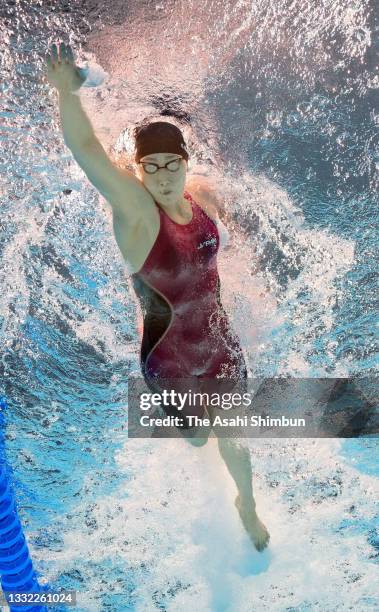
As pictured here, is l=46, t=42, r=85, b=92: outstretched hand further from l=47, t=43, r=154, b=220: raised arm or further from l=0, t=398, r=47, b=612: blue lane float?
l=0, t=398, r=47, b=612: blue lane float

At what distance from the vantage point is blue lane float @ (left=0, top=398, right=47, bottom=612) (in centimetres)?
222

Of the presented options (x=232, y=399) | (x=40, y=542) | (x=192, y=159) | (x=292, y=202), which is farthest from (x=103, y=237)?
(x=40, y=542)

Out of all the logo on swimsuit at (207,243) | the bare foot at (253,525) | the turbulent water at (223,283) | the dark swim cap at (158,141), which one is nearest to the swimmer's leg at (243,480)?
the bare foot at (253,525)

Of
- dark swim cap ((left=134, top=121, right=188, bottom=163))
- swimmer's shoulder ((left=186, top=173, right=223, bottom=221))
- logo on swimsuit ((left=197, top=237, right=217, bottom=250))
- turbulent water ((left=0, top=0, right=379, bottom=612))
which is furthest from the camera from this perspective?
turbulent water ((left=0, top=0, right=379, bottom=612))

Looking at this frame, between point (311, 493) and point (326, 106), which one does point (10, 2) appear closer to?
point (326, 106)

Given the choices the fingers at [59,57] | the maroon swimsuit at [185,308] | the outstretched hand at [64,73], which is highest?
the fingers at [59,57]

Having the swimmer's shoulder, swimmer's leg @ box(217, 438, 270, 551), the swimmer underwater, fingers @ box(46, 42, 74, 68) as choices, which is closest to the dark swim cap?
the swimmer underwater

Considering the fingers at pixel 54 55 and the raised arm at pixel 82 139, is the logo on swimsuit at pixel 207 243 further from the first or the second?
the fingers at pixel 54 55

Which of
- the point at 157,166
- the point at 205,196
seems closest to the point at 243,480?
the point at 205,196

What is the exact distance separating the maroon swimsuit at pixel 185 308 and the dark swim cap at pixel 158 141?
219 millimetres

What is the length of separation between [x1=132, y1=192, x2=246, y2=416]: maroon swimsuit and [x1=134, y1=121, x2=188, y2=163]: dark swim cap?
219mm

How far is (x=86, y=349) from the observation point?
11.8 feet

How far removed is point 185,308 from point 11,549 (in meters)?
1.17

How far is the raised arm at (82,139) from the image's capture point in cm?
179
